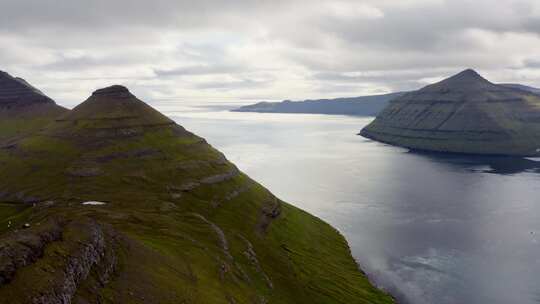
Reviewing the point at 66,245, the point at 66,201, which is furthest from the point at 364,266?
the point at 66,245

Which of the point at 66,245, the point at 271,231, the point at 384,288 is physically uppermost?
the point at 66,245

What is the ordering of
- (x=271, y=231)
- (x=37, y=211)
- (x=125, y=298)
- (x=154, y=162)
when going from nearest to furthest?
(x=125, y=298) < (x=37, y=211) < (x=271, y=231) < (x=154, y=162)

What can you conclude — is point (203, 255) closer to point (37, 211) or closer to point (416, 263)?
point (37, 211)

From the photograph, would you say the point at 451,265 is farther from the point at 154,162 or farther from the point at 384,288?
the point at 154,162

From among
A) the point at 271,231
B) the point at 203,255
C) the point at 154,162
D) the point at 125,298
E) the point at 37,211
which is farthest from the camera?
the point at 154,162

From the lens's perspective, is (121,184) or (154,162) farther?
(154,162)

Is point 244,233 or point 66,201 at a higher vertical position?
point 66,201

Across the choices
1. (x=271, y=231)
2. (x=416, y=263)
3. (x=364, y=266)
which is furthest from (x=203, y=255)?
(x=416, y=263)
